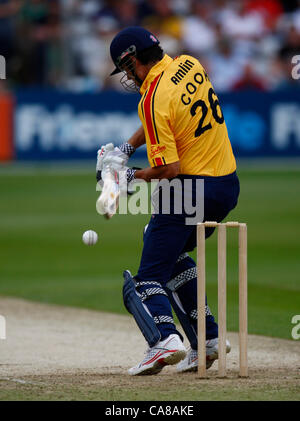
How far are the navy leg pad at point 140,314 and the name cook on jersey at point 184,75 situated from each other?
1.16 meters

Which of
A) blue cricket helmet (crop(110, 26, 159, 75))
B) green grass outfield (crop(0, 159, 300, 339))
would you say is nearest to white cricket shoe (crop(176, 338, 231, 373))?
green grass outfield (crop(0, 159, 300, 339))

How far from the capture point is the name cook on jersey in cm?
555

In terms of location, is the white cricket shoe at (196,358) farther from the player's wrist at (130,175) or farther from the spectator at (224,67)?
the spectator at (224,67)

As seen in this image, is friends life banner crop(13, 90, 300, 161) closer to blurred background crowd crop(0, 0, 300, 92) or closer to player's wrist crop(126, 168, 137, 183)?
blurred background crowd crop(0, 0, 300, 92)

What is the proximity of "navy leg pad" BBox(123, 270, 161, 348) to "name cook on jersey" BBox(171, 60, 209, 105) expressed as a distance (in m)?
1.16

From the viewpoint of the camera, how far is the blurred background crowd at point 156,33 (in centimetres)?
2136

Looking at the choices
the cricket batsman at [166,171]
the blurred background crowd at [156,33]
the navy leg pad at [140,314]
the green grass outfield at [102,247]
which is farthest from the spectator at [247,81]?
the navy leg pad at [140,314]

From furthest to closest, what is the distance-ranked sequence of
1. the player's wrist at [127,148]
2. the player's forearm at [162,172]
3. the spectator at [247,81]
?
the spectator at [247,81], the player's wrist at [127,148], the player's forearm at [162,172]

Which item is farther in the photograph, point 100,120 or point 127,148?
point 100,120

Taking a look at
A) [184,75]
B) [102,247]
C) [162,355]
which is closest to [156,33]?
[102,247]

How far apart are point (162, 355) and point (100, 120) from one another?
15120 millimetres

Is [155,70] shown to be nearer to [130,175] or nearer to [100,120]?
[130,175]

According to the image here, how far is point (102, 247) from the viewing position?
40.1 ft
